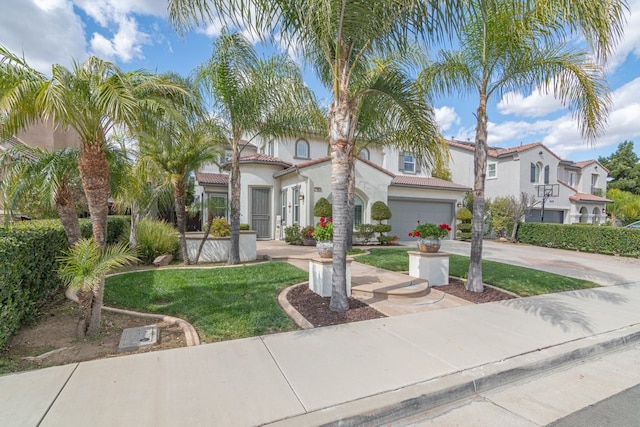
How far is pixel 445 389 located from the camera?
3.31 meters

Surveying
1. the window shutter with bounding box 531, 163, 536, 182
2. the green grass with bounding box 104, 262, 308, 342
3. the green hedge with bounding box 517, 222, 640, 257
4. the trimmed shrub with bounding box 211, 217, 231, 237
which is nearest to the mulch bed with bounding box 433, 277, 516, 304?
the green grass with bounding box 104, 262, 308, 342

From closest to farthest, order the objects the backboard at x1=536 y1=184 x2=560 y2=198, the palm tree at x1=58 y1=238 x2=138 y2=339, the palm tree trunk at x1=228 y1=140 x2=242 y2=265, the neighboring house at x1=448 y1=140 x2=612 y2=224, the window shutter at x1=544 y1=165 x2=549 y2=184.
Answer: the palm tree at x1=58 y1=238 x2=138 y2=339 < the palm tree trunk at x1=228 y1=140 x2=242 y2=265 < the backboard at x1=536 y1=184 x2=560 y2=198 < the neighboring house at x1=448 y1=140 x2=612 y2=224 < the window shutter at x1=544 y1=165 x2=549 y2=184

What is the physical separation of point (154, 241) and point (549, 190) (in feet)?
84.8

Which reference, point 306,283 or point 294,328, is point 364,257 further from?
point 294,328

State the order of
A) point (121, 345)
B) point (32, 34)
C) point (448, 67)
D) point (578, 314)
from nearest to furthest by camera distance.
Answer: point (121, 345) < point (578, 314) < point (448, 67) < point (32, 34)

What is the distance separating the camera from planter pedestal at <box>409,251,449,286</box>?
768 centimetres

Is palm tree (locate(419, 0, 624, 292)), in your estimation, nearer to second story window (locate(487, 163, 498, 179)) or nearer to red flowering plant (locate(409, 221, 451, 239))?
red flowering plant (locate(409, 221, 451, 239))

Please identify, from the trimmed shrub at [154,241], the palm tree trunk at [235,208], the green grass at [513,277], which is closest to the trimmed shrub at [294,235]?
the green grass at [513,277]

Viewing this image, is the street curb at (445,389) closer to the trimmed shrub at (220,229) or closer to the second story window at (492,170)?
the trimmed shrub at (220,229)

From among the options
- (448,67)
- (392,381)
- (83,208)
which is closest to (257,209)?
(83,208)

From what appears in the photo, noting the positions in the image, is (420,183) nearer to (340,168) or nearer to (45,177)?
(340,168)

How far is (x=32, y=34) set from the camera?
862cm

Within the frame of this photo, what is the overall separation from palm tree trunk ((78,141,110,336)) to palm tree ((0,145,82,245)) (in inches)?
40.9

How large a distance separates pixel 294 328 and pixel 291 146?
49.6ft
